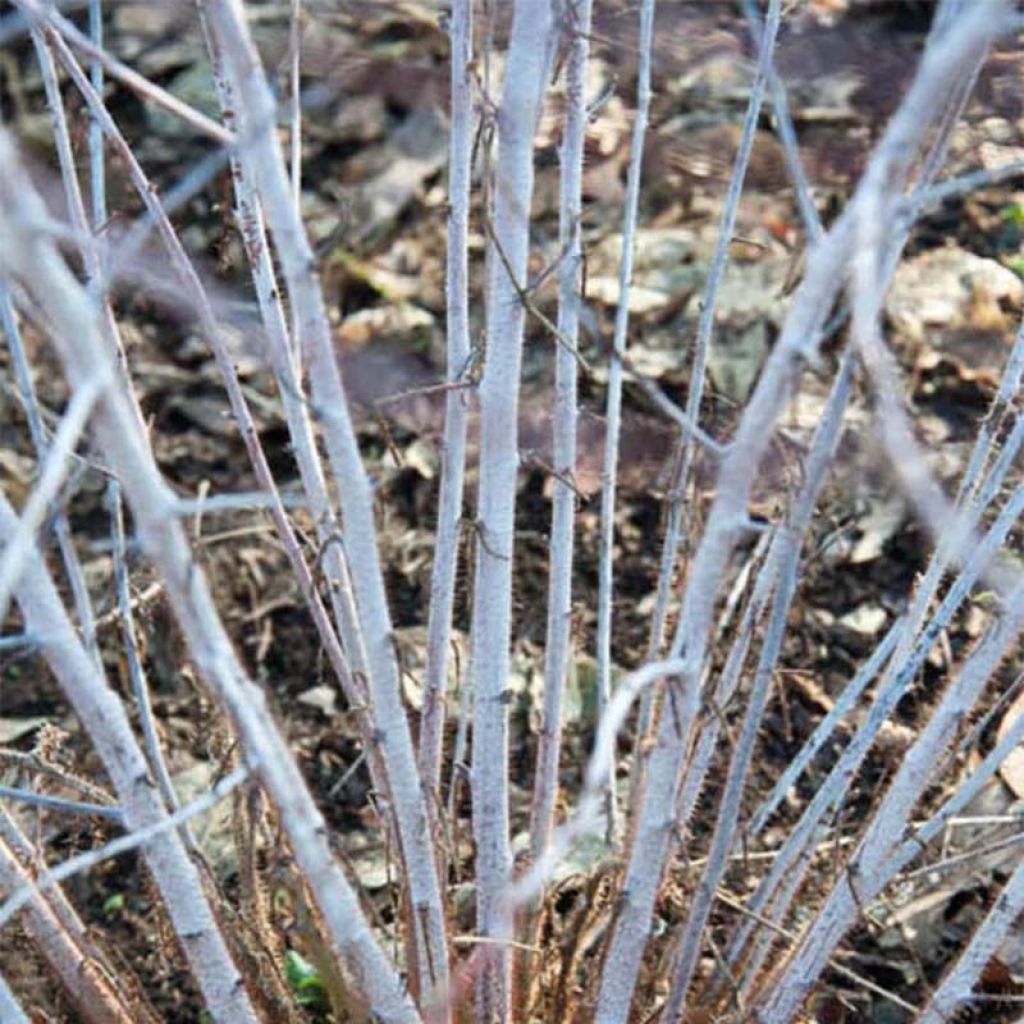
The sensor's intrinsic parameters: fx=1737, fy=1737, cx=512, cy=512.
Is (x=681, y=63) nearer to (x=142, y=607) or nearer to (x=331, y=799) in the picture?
(x=331, y=799)

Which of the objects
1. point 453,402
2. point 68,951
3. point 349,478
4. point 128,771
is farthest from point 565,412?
point 68,951

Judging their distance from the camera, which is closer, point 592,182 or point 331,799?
point 331,799

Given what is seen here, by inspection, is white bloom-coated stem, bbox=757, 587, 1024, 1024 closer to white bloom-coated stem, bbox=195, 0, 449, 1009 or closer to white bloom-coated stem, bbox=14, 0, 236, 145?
→ white bloom-coated stem, bbox=195, 0, 449, 1009

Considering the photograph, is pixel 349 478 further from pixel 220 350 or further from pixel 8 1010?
pixel 8 1010

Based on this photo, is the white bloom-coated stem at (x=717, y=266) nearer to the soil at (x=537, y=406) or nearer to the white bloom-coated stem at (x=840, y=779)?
the soil at (x=537, y=406)

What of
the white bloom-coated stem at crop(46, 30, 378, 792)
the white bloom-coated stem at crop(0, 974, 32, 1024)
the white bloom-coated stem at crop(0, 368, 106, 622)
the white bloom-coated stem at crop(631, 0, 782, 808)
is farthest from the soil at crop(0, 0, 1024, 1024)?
the white bloom-coated stem at crop(0, 368, 106, 622)

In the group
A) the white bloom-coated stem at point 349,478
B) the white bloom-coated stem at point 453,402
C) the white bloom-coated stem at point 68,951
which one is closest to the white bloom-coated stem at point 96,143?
the white bloom-coated stem at point 349,478

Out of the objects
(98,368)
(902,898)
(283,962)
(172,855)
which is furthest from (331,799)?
(98,368)

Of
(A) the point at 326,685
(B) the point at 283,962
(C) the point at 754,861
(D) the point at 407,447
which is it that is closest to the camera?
(B) the point at 283,962
